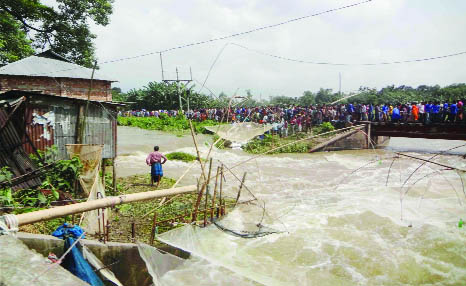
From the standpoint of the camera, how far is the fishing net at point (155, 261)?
13.4 ft

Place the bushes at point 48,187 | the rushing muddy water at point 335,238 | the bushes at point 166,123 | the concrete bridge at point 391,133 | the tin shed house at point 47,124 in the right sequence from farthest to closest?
the bushes at point 166,123
the concrete bridge at point 391,133
the tin shed house at point 47,124
the bushes at point 48,187
the rushing muddy water at point 335,238

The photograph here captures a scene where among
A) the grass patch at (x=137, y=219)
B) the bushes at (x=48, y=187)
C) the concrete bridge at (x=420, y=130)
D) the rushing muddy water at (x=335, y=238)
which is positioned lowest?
the rushing muddy water at (x=335, y=238)

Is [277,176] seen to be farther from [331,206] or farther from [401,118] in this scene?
[401,118]

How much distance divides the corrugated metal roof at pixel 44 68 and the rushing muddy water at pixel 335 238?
11.0 m

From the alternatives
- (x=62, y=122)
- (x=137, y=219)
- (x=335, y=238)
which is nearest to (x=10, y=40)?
(x=62, y=122)

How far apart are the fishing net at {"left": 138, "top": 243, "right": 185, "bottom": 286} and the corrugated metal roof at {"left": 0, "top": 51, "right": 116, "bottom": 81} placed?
67.4 ft

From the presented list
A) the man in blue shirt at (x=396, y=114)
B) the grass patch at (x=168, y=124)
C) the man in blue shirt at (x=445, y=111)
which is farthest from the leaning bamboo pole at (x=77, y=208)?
the grass patch at (x=168, y=124)

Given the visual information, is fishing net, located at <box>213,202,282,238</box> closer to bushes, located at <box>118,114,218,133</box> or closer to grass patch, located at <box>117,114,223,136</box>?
grass patch, located at <box>117,114,223,136</box>

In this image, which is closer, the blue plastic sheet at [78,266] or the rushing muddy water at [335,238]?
the blue plastic sheet at [78,266]

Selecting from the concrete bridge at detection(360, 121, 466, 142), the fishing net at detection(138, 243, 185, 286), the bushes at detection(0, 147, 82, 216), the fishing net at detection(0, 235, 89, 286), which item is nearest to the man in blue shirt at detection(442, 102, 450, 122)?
the concrete bridge at detection(360, 121, 466, 142)

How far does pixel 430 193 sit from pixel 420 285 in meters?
6.81

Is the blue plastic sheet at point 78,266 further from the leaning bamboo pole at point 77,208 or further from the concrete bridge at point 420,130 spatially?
the concrete bridge at point 420,130

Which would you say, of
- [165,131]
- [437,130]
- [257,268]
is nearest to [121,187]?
[257,268]

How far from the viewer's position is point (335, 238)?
779cm
